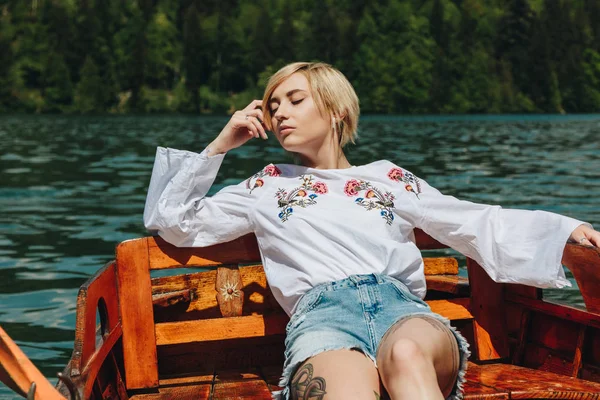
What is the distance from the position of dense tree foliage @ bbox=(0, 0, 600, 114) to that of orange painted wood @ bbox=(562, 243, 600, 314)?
8310cm

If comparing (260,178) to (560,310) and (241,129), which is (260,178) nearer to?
(241,129)

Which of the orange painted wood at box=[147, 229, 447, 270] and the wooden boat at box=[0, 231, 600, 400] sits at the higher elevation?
the orange painted wood at box=[147, 229, 447, 270]

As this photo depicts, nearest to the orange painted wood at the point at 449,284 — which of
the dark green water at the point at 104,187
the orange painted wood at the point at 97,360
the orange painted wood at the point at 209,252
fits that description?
the orange painted wood at the point at 209,252

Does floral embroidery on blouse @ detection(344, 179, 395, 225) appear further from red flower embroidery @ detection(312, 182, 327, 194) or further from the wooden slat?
the wooden slat

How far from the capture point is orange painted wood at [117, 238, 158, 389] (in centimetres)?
382

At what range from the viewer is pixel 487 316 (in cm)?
427

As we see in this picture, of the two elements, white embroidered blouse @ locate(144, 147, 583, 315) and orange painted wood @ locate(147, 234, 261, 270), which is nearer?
white embroidered blouse @ locate(144, 147, 583, 315)

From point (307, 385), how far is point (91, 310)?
0.94 m

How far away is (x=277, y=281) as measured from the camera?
368 centimetres

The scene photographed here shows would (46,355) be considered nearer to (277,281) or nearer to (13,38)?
(277,281)

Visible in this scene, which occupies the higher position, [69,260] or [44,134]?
[69,260]

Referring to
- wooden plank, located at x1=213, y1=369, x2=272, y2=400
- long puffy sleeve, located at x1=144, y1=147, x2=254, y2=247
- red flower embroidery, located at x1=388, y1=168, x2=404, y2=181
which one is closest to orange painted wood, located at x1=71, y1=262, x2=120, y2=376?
long puffy sleeve, located at x1=144, y1=147, x2=254, y2=247

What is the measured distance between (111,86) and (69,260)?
78382 millimetres

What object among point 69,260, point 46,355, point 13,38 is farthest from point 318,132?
point 13,38
